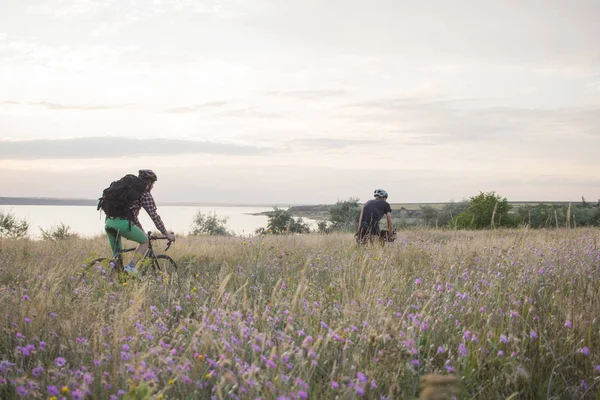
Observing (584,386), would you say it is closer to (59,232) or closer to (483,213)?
(59,232)

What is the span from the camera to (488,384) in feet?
11.3

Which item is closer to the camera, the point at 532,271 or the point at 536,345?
the point at 536,345

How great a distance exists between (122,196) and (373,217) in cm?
636

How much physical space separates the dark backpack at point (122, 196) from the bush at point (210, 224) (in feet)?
84.2

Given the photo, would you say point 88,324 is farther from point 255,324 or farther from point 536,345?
point 536,345

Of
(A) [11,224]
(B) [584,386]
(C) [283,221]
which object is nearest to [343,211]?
(C) [283,221]

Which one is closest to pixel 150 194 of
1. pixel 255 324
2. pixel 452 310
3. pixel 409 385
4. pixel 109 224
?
pixel 109 224

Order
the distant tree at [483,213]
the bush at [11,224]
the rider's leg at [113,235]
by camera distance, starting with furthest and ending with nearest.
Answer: the distant tree at [483,213] → the bush at [11,224] → the rider's leg at [113,235]

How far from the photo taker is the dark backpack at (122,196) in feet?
24.2

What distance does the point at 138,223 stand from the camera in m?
7.82

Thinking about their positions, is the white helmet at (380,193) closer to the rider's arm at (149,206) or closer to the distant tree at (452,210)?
the rider's arm at (149,206)

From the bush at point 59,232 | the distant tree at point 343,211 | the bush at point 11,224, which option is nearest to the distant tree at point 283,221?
the distant tree at point 343,211

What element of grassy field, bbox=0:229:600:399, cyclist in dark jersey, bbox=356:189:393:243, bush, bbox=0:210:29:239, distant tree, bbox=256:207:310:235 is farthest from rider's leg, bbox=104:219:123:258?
distant tree, bbox=256:207:310:235

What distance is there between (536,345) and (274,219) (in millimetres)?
29708
